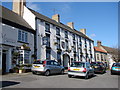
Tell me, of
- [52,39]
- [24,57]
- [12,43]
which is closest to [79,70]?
[24,57]

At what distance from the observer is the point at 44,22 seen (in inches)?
931

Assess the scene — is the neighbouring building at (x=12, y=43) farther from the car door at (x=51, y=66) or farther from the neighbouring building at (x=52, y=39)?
the car door at (x=51, y=66)

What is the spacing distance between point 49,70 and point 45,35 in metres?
9.63

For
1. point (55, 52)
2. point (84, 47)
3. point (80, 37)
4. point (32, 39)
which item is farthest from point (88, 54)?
point (32, 39)

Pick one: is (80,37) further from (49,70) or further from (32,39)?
(49,70)

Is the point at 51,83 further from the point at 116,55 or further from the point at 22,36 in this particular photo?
the point at 116,55

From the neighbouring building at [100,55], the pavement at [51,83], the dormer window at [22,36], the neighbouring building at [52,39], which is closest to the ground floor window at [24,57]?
the dormer window at [22,36]

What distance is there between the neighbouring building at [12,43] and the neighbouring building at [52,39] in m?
2.39

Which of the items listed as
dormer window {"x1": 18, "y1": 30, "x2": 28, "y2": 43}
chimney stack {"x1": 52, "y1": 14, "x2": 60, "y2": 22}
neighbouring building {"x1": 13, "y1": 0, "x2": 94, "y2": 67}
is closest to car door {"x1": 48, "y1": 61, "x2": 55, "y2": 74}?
dormer window {"x1": 18, "y1": 30, "x2": 28, "y2": 43}

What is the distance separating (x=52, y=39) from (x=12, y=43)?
30.4ft

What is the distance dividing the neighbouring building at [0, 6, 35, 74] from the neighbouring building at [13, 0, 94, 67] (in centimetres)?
239

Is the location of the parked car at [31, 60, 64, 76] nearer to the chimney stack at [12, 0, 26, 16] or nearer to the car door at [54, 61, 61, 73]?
the car door at [54, 61, 61, 73]

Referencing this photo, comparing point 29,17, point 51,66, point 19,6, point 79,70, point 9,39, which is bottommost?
point 79,70

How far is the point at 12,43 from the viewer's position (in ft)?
56.2
